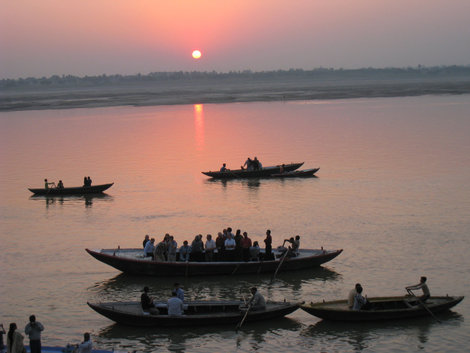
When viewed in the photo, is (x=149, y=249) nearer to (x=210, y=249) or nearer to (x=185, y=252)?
(x=185, y=252)

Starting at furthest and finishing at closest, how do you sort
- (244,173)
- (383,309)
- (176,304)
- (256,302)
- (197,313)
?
(244,173) → (383,309) → (197,313) → (256,302) → (176,304)

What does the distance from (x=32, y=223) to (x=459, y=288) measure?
2150 cm

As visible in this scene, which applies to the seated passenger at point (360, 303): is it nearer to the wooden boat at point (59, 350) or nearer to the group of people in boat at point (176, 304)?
the group of people in boat at point (176, 304)

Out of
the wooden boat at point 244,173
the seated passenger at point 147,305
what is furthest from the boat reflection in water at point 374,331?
the wooden boat at point 244,173

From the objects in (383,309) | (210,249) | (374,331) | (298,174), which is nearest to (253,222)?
(210,249)

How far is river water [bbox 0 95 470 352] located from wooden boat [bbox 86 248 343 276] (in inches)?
12.5

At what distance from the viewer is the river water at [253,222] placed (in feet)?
70.8

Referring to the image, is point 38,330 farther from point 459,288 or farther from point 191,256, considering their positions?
point 459,288

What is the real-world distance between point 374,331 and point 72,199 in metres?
26.4

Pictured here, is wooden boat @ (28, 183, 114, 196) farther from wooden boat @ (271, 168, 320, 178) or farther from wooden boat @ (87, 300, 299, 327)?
wooden boat @ (87, 300, 299, 327)

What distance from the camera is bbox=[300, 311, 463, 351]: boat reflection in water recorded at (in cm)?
2077

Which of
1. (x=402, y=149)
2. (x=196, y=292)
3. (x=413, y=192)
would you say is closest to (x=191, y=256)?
(x=196, y=292)

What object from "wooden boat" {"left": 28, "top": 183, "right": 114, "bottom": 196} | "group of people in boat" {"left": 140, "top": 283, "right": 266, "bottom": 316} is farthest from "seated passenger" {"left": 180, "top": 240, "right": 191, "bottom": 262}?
"wooden boat" {"left": 28, "top": 183, "right": 114, "bottom": 196}

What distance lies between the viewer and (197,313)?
21.8 metres
